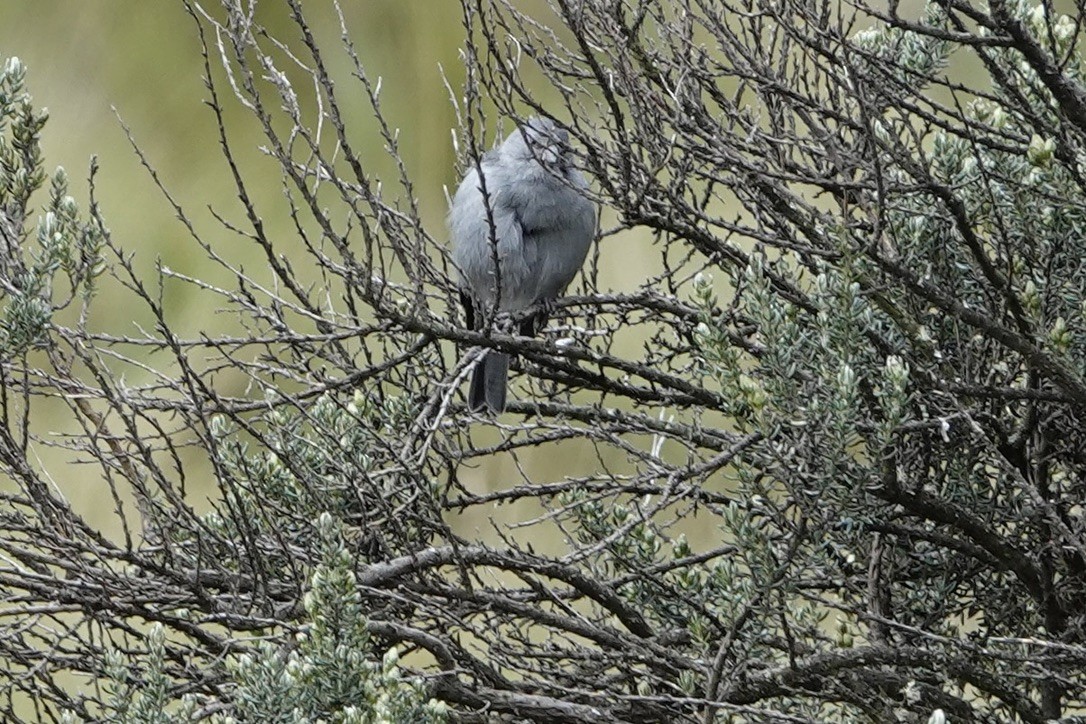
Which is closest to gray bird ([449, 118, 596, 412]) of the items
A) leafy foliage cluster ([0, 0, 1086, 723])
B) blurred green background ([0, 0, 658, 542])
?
leafy foliage cluster ([0, 0, 1086, 723])

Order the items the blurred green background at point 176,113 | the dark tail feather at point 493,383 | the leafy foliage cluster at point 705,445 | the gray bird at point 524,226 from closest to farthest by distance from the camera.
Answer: the leafy foliage cluster at point 705,445, the dark tail feather at point 493,383, the gray bird at point 524,226, the blurred green background at point 176,113

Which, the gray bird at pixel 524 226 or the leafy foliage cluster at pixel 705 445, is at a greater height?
the gray bird at pixel 524 226

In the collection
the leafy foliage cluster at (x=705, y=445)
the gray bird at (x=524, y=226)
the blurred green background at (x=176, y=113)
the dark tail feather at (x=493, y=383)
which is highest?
the blurred green background at (x=176, y=113)

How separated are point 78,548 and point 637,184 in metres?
1.43

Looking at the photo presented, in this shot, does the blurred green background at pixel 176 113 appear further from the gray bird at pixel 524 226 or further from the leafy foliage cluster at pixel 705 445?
the leafy foliage cluster at pixel 705 445

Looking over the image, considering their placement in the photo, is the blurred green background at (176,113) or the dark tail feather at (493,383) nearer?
the dark tail feather at (493,383)

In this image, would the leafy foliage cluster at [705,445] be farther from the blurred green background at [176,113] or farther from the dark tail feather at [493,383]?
the blurred green background at [176,113]

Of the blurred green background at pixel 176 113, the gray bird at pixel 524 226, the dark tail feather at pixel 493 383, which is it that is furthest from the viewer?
the blurred green background at pixel 176 113

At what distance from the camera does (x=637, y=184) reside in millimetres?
2986

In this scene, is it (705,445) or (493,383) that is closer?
(705,445)

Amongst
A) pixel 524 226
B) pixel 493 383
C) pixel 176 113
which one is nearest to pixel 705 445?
pixel 493 383

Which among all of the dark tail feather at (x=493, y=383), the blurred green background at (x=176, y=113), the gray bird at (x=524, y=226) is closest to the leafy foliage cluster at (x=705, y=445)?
the dark tail feather at (x=493, y=383)

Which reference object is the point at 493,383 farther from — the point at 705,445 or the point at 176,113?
the point at 176,113

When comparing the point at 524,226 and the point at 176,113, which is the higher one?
the point at 176,113
